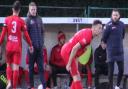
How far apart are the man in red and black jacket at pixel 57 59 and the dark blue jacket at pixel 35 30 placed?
2.16m

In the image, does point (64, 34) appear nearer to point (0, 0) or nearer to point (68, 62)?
point (0, 0)

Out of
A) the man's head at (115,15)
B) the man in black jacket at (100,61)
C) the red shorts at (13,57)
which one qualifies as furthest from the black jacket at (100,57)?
the red shorts at (13,57)

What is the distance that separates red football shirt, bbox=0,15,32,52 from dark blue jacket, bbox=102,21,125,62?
1.85 m

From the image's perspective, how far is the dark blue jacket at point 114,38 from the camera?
1248cm

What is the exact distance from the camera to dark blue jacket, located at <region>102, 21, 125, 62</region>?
41.0ft

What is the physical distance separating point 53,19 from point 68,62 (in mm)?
4260

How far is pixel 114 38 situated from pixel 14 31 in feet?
7.55

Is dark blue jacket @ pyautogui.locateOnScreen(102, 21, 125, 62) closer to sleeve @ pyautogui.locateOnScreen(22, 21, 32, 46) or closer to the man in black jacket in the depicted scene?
the man in black jacket

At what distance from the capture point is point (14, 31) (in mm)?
11773

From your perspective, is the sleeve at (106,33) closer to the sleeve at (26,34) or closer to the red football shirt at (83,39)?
the sleeve at (26,34)

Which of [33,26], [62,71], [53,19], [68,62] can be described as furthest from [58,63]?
[68,62]

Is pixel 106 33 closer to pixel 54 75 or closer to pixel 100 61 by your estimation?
pixel 100 61

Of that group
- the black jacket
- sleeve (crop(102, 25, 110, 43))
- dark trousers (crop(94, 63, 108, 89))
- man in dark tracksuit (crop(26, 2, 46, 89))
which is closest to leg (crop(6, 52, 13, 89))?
man in dark tracksuit (crop(26, 2, 46, 89))

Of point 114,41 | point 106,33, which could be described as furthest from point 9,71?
point 114,41
